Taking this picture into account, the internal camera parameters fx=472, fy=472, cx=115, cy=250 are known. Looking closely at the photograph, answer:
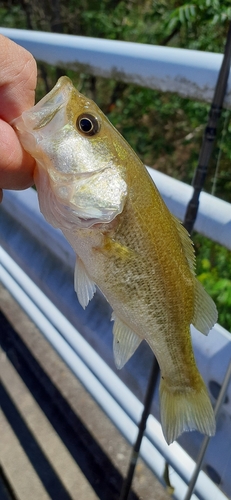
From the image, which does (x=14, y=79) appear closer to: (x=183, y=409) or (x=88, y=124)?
(x=88, y=124)

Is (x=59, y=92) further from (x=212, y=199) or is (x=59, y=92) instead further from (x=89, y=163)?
(x=212, y=199)

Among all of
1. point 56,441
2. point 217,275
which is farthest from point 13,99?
point 217,275

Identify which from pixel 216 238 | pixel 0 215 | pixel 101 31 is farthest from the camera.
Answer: pixel 101 31

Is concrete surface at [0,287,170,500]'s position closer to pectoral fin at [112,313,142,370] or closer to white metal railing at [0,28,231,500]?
white metal railing at [0,28,231,500]

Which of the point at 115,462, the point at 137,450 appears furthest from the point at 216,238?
the point at 115,462

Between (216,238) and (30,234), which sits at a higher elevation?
(216,238)

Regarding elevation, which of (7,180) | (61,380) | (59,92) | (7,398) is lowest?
(7,398)

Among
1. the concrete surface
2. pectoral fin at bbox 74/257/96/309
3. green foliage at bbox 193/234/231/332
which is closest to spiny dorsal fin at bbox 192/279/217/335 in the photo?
pectoral fin at bbox 74/257/96/309

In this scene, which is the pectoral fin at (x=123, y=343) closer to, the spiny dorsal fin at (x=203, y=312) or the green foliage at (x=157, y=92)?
the spiny dorsal fin at (x=203, y=312)

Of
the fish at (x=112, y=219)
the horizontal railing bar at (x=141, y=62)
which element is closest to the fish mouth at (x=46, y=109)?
the fish at (x=112, y=219)
